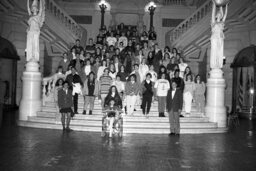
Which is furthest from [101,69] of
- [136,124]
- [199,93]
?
[199,93]

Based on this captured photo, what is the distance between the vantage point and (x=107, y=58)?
48.4 feet

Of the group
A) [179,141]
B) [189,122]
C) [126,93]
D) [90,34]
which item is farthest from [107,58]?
[90,34]

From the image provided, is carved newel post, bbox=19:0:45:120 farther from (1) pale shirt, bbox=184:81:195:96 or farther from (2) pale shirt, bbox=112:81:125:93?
(1) pale shirt, bbox=184:81:195:96

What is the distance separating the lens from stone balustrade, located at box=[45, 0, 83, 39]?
18.0m

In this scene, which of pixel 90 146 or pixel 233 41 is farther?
pixel 233 41

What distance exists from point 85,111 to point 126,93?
172 cm

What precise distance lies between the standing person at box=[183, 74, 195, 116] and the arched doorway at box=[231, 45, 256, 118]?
7.04 m

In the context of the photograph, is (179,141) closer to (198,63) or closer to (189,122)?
(189,122)

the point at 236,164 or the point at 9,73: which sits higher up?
the point at 9,73

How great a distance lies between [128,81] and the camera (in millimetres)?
11664

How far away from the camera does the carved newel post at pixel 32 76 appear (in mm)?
12039

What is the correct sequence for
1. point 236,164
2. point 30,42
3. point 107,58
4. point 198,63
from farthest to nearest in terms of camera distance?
point 198,63 < point 107,58 < point 30,42 < point 236,164

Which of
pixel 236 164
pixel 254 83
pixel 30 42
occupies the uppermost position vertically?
pixel 30 42

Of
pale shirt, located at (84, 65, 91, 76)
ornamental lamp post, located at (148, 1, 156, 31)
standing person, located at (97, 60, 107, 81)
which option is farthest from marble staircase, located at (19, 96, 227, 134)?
ornamental lamp post, located at (148, 1, 156, 31)
